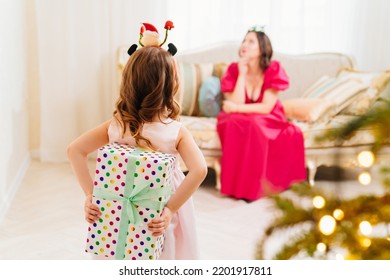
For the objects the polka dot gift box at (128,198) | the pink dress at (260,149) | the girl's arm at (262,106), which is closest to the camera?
the polka dot gift box at (128,198)

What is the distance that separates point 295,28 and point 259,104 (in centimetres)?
123

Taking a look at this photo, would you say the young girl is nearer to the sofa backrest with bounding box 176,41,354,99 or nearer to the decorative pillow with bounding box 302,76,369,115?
the decorative pillow with bounding box 302,76,369,115

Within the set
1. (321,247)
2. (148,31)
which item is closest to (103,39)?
(148,31)

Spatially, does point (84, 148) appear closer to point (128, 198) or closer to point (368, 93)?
point (128, 198)

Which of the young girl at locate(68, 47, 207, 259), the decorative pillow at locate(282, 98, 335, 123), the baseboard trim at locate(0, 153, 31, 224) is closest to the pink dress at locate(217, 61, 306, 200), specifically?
the decorative pillow at locate(282, 98, 335, 123)

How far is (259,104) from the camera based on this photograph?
138 inches

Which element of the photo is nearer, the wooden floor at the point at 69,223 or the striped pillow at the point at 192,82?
the wooden floor at the point at 69,223

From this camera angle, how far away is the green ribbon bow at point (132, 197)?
4.76 ft

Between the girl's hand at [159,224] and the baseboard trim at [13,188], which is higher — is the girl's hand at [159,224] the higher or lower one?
the higher one

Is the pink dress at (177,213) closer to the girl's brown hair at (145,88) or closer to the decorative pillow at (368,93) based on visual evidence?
the girl's brown hair at (145,88)

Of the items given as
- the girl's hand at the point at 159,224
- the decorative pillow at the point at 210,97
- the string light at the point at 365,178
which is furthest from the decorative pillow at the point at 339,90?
the string light at the point at 365,178

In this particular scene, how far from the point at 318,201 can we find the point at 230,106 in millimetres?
2919

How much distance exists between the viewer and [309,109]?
375cm

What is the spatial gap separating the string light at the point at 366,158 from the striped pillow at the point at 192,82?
325 centimetres
